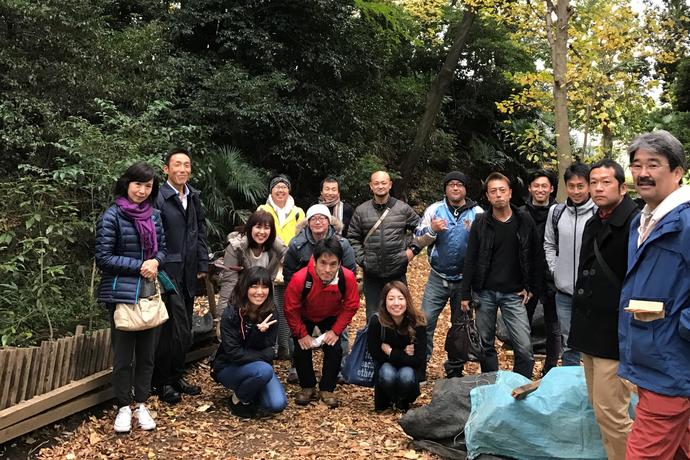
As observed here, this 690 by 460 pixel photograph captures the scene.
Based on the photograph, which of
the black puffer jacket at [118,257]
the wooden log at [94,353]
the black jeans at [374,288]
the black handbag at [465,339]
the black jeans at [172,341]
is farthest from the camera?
the black jeans at [374,288]

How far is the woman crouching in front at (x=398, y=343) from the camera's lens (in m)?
4.44

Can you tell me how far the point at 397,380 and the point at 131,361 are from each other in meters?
2.05

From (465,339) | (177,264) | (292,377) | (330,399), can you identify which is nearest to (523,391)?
(465,339)

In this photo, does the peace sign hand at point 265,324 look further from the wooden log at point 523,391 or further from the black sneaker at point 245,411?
the wooden log at point 523,391

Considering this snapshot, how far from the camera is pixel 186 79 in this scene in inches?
387

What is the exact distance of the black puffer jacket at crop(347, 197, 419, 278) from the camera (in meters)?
5.17

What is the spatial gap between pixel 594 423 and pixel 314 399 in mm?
2318

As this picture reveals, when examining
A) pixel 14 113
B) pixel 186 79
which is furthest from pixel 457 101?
pixel 14 113

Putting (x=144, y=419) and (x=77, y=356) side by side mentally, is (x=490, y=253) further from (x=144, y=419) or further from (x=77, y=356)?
(x=77, y=356)

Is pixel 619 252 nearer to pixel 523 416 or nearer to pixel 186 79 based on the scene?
pixel 523 416

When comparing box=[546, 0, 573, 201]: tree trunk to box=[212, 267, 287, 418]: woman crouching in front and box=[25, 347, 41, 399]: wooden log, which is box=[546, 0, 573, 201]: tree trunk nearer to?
box=[212, 267, 287, 418]: woman crouching in front

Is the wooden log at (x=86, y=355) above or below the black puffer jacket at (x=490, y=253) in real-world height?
below

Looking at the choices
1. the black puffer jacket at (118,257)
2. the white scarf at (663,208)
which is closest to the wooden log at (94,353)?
the black puffer jacket at (118,257)

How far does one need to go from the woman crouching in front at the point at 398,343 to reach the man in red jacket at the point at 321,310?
1.20 feet
